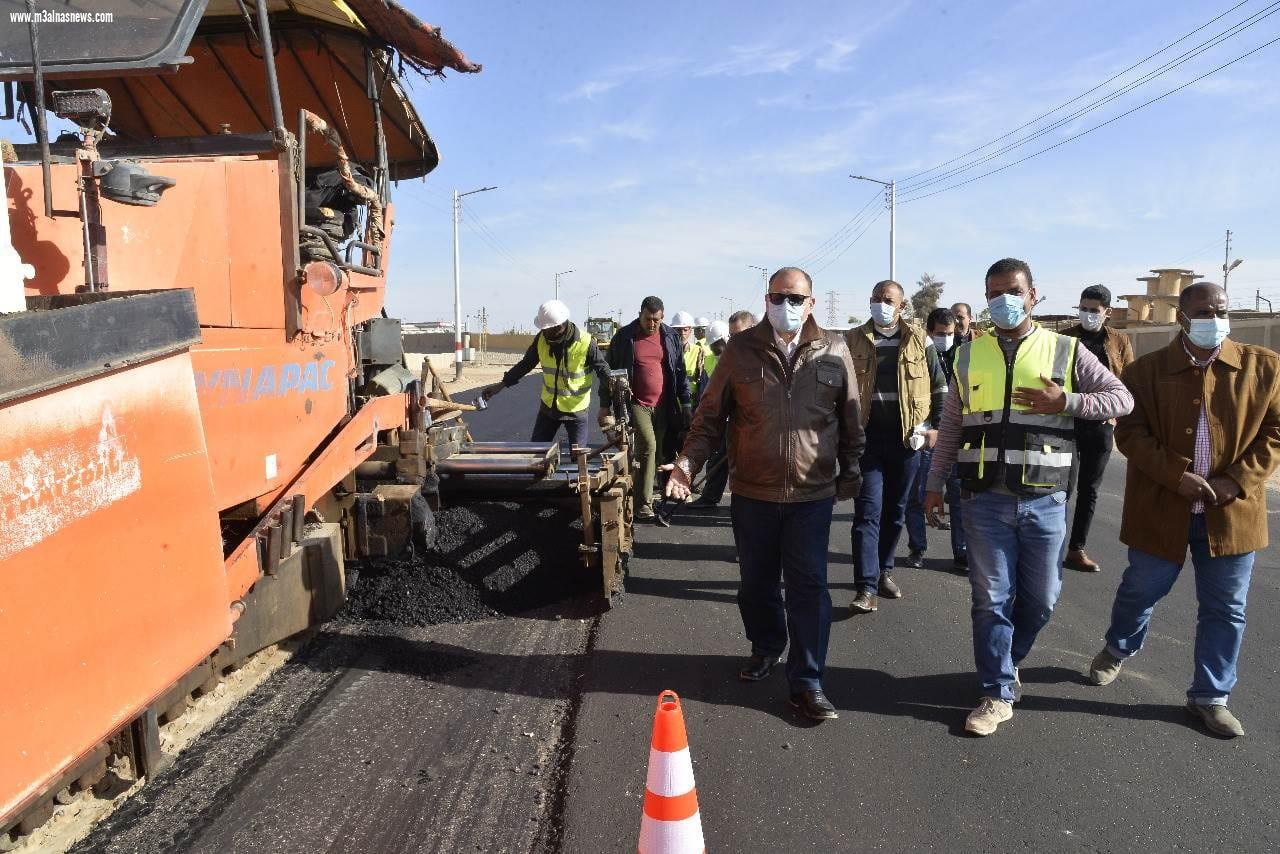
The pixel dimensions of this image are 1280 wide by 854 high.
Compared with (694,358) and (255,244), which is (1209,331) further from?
(694,358)

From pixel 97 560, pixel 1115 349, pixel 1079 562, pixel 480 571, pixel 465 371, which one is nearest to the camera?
pixel 97 560

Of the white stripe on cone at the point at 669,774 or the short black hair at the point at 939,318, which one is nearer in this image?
the white stripe on cone at the point at 669,774

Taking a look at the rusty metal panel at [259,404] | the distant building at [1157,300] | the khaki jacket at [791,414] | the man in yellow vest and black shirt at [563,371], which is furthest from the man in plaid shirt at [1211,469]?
the distant building at [1157,300]

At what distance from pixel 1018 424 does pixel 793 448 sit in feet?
2.99

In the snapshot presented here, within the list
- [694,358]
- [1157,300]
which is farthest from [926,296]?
[694,358]

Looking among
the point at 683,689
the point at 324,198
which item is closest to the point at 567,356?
the point at 324,198

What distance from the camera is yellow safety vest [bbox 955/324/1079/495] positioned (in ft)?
11.3

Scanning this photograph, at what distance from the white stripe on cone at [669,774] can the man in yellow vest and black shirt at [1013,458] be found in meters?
1.66

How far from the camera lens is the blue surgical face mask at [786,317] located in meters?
3.65

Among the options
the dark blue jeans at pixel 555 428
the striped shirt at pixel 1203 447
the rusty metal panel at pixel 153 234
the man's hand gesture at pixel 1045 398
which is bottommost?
the dark blue jeans at pixel 555 428

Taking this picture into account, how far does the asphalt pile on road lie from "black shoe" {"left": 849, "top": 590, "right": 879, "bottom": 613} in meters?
1.58

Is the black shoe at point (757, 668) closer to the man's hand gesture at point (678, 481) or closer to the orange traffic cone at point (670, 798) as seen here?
the man's hand gesture at point (678, 481)

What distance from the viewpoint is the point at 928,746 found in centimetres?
329

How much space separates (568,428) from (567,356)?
2.28ft
